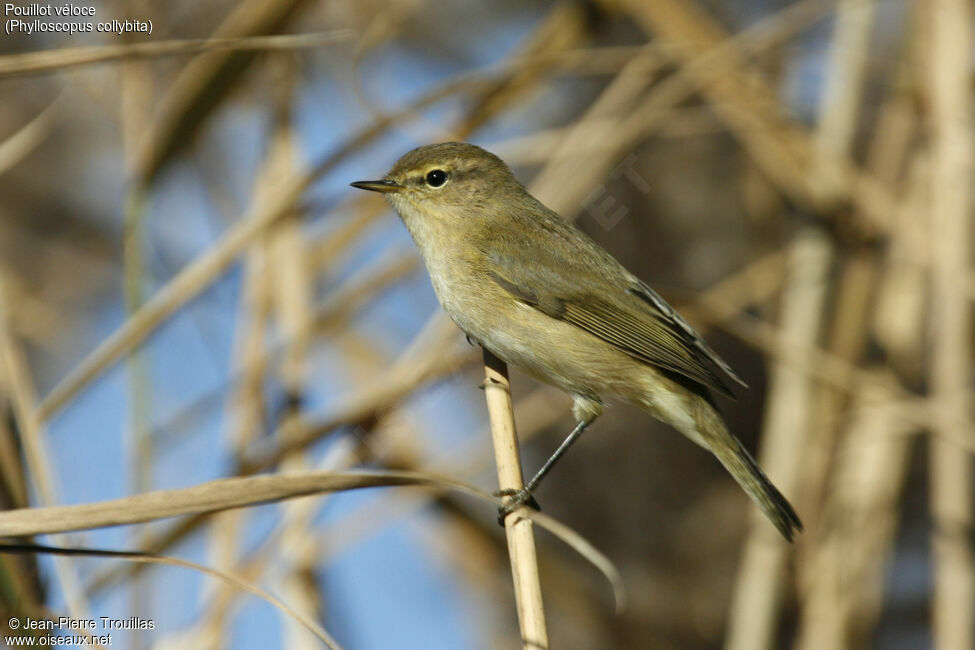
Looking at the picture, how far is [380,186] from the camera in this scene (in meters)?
2.89

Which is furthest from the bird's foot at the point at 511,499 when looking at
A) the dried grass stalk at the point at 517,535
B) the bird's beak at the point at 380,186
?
the bird's beak at the point at 380,186

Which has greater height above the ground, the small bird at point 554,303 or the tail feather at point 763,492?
the small bird at point 554,303

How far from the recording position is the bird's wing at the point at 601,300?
113 inches

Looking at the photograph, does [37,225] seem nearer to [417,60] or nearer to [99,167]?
[99,167]

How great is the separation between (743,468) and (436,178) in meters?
1.34

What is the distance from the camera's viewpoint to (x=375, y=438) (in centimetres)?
279

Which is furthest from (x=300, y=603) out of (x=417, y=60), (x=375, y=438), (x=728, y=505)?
(x=417, y=60)

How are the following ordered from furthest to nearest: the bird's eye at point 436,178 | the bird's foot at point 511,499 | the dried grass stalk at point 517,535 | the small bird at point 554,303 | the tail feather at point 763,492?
the bird's eye at point 436,178 < the small bird at point 554,303 < the tail feather at point 763,492 < the bird's foot at point 511,499 < the dried grass stalk at point 517,535

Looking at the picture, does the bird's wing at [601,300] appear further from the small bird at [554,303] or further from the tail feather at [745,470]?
the tail feather at [745,470]

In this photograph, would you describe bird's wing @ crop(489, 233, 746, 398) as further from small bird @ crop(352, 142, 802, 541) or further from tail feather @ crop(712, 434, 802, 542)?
tail feather @ crop(712, 434, 802, 542)

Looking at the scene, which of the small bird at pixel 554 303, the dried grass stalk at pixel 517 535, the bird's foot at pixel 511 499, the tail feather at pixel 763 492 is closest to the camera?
the dried grass stalk at pixel 517 535

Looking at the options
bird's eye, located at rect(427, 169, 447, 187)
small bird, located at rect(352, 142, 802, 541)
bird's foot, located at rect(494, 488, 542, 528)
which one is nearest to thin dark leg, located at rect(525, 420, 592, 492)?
small bird, located at rect(352, 142, 802, 541)

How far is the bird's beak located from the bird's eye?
10 cm

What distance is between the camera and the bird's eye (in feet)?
9.93
